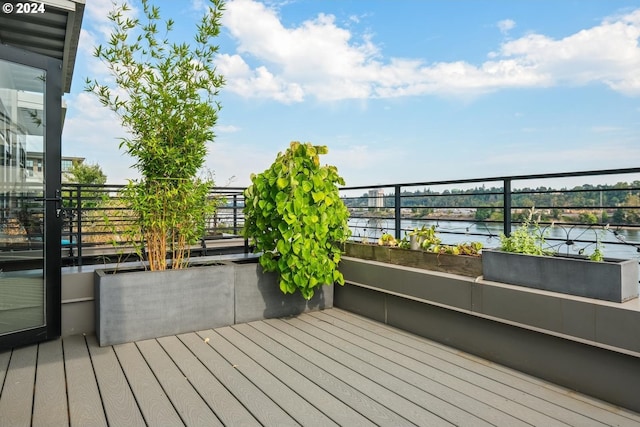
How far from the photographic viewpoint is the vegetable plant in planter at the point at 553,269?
1876 mm

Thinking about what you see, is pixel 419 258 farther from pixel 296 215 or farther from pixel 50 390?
pixel 50 390

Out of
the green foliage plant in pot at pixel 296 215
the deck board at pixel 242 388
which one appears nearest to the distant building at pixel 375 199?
the green foliage plant in pot at pixel 296 215

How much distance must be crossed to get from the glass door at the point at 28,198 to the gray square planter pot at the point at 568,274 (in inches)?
114

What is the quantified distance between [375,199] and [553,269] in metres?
2.26

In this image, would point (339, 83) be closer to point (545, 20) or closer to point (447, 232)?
point (545, 20)

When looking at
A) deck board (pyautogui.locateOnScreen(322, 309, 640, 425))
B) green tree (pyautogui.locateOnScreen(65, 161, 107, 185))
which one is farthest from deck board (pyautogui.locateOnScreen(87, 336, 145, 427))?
green tree (pyautogui.locateOnScreen(65, 161, 107, 185))

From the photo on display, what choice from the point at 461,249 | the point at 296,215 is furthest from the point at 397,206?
the point at 296,215

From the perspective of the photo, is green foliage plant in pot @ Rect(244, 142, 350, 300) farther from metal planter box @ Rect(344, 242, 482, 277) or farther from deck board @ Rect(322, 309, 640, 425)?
deck board @ Rect(322, 309, 640, 425)

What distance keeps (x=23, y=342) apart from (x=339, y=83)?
6.59 meters

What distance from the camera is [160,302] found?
2.77m

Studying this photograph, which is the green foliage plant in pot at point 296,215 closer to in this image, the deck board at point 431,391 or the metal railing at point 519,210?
the metal railing at point 519,210

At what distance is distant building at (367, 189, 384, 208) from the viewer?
4.09m

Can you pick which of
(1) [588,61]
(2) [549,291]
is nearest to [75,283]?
(2) [549,291]

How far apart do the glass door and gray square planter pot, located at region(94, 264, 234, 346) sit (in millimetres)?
351
